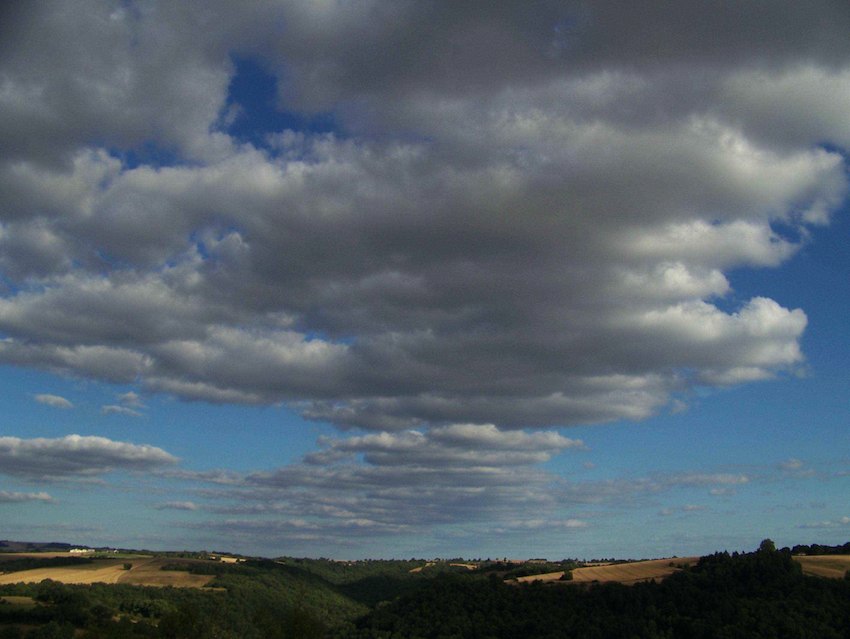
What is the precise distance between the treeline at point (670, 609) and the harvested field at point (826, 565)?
203 inches

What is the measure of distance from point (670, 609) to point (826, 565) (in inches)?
1714

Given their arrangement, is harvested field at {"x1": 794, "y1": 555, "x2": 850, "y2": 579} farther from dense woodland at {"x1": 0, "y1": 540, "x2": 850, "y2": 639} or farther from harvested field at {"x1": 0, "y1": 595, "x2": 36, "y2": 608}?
harvested field at {"x1": 0, "y1": 595, "x2": 36, "y2": 608}

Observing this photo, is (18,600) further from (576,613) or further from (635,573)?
(635,573)

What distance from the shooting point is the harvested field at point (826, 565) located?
159m

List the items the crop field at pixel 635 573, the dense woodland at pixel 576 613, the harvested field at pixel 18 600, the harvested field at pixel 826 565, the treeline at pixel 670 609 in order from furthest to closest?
the crop field at pixel 635 573, the harvested field at pixel 18 600, the harvested field at pixel 826 565, the treeline at pixel 670 609, the dense woodland at pixel 576 613

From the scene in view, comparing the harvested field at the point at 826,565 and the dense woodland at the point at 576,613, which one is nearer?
the dense woodland at the point at 576,613

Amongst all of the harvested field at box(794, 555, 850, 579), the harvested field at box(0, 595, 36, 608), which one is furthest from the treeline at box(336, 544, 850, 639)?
the harvested field at box(0, 595, 36, 608)

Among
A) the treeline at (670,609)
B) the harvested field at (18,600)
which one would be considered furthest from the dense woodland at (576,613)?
the harvested field at (18,600)

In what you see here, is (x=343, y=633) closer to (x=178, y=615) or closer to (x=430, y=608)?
(x=430, y=608)

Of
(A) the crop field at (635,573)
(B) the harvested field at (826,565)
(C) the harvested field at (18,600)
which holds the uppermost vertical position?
(B) the harvested field at (826,565)

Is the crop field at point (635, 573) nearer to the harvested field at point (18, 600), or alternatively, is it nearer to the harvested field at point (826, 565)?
the harvested field at point (826, 565)

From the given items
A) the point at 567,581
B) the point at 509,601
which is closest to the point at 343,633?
the point at 509,601

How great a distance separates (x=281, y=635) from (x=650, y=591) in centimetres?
9360

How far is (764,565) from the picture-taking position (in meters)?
163
